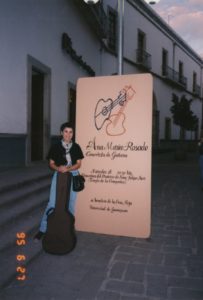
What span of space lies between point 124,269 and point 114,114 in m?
1.99

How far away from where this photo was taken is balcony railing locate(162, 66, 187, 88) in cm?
2224

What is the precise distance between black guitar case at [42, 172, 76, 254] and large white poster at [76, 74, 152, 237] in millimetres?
714

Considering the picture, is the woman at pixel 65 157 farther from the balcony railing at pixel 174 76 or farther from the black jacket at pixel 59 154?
the balcony railing at pixel 174 76

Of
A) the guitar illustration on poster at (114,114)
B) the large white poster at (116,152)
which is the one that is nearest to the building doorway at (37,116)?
the large white poster at (116,152)

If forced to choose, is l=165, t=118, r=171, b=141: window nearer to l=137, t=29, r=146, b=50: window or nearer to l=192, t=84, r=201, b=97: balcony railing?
l=137, t=29, r=146, b=50: window

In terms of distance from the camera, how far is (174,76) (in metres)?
23.8

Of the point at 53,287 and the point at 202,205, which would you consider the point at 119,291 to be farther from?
the point at 202,205

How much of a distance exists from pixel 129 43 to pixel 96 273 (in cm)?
1566

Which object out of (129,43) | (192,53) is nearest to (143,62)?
(129,43)

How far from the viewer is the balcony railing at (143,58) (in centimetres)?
1859

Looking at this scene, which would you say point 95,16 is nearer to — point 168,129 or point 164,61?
point 164,61

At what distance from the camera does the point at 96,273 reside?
145 inches

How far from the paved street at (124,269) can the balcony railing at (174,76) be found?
17789 mm

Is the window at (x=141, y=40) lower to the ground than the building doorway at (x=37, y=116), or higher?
higher
